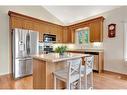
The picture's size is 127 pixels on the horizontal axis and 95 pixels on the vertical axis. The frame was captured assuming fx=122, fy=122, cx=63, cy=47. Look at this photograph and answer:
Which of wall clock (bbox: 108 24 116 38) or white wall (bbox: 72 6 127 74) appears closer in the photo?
white wall (bbox: 72 6 127 74)

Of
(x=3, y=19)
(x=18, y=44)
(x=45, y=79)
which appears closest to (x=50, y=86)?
(x=45, y=79)

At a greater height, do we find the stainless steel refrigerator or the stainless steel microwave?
the stainless steel microwave

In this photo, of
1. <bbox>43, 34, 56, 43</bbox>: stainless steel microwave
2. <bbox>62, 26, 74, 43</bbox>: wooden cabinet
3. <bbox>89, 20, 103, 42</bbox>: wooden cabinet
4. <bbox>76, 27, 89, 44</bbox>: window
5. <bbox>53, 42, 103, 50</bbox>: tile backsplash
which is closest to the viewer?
<bbox>89, 20, 103, 42</bbox>: wooden cabinet

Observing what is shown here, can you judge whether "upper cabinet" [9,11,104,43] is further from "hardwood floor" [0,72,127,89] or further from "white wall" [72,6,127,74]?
"hardwood floor" [0,72,127,89]

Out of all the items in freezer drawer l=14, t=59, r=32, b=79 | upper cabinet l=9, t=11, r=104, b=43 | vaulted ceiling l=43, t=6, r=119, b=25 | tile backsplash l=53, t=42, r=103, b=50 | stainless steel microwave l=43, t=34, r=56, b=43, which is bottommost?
freezer drawer l=14, t=59, r=32, b=79

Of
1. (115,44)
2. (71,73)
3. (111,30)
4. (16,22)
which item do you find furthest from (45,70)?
(111,30)

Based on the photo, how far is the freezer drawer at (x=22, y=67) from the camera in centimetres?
405

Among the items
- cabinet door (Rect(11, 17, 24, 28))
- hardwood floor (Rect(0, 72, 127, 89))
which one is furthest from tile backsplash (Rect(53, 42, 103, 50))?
cabinet door (Rect(11, 17, 24, 28))

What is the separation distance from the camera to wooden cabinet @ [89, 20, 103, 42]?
517 centimetres

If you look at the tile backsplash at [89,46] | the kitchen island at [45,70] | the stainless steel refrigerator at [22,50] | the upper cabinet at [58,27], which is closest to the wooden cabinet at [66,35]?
the upper cabinet at [58,27]

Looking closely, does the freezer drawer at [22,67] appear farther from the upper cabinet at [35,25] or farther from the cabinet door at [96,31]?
the cabinet door at [96,31]

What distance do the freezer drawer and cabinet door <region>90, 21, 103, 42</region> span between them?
116 inches

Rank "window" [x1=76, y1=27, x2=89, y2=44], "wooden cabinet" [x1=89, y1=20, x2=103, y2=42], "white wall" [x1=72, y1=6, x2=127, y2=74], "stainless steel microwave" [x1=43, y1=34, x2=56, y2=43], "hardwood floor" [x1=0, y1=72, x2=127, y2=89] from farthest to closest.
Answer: "window" [x1=76, y1=27, x2=89, y2=44], "stainless steel microwave" [x1=43, y1=34, x2=56, y2=43], "wooden cabinet" [x1=89, y1=20, x2=103, y2=42], "white wall" [x1=72, y1=6, x2=127, y2=74], "hardwood floor" [x1=0, y1=72, x2=127, y2=89]

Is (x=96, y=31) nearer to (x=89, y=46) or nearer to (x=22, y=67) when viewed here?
(x=89, y=46)
